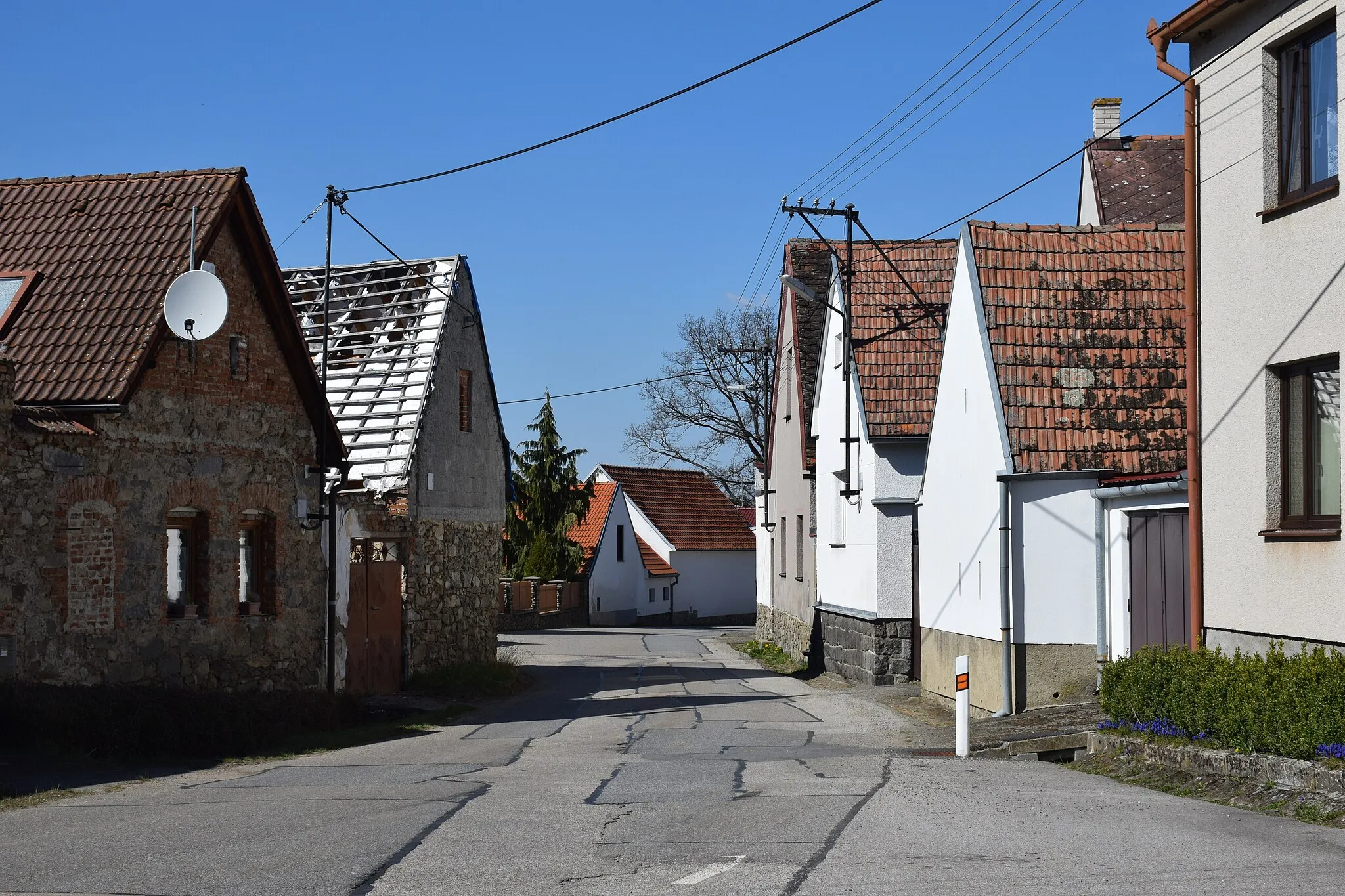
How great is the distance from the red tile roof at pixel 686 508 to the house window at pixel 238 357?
137ft

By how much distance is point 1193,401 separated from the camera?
13164 millimetres

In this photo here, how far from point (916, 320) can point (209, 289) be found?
13.0m

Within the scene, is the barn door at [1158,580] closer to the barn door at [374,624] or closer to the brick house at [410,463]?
the brick house at [410,463]

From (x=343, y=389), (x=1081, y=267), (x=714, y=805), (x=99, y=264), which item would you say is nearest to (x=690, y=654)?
(x=343, y=389)

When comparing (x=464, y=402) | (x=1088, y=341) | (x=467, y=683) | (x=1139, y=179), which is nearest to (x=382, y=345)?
(x=464, y=402)

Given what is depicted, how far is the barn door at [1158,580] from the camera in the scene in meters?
14.3

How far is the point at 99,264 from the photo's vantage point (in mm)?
16859

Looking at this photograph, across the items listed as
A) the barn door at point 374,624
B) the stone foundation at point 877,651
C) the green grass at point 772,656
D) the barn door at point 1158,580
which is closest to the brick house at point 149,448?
the barn door at point 374,624

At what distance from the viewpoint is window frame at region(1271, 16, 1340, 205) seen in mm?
11773

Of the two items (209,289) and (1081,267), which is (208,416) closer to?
(209,289)

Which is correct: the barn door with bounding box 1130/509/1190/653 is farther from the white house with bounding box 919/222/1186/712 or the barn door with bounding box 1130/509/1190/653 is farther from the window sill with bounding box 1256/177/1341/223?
the window sill with bounding box 1256/177/1341/223

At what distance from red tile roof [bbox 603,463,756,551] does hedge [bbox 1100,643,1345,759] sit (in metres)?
47.4

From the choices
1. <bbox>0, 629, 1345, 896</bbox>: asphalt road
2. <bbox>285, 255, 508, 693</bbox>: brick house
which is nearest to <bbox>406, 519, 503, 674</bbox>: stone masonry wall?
<bbox>285, 255, 508, 693</bbox>: brick house

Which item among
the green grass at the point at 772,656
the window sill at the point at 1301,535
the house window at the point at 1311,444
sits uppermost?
the house window at the point at 1311,444
